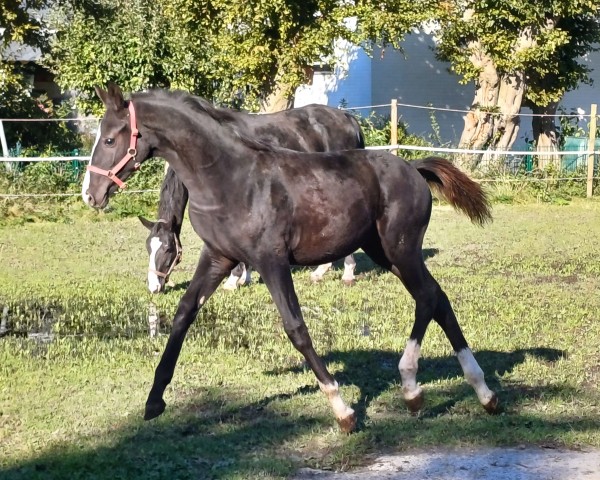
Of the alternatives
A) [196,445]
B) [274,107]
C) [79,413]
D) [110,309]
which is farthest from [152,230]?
[274,107]

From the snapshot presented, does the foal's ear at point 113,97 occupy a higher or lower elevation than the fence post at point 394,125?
higher

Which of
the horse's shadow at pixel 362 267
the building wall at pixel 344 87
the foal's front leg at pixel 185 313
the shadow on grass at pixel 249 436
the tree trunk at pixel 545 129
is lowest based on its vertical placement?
the horse's shadow at pixel 362 267

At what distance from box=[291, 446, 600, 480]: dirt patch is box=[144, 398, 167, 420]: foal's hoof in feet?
3.96

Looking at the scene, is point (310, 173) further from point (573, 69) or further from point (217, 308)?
point (573, 69)

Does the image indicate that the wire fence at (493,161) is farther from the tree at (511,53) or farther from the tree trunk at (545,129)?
the tree trunk at (545,129)

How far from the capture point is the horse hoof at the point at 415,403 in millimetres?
6223

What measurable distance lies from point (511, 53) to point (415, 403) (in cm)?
1691

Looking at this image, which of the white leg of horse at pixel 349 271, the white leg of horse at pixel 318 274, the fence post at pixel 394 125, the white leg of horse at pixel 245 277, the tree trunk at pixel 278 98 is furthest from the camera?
the tree trunk at pixel 278 98

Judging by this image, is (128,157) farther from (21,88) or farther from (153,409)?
(21,88)

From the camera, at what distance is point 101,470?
5.30 metres

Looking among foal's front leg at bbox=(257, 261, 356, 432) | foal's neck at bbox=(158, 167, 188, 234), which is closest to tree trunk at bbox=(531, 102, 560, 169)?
foal's neck at bbox=(158, 167, 188, 234)

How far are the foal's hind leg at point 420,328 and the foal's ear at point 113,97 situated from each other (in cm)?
191

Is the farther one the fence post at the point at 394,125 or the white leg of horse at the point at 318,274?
the fence post at the point at 394,125

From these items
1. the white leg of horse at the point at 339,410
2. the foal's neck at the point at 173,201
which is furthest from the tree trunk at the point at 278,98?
the white leg of horse at the point at 339,410
